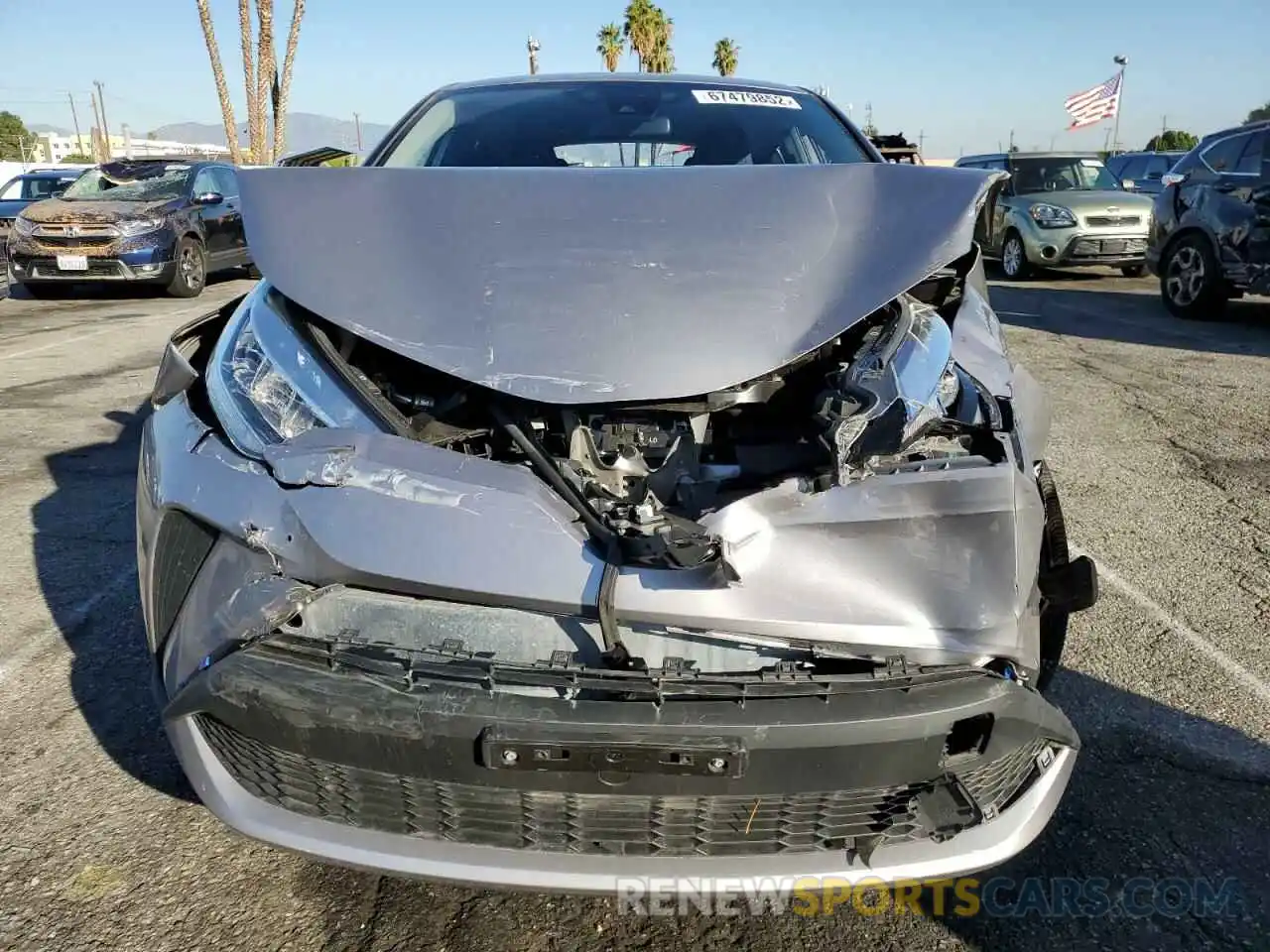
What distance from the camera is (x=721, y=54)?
51781 mm

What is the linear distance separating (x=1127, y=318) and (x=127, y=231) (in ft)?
34.9

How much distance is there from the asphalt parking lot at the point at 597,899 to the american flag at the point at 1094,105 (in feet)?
68.6

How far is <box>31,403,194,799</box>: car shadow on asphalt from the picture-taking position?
2447 mm

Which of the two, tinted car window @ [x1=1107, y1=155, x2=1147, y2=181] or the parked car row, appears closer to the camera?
the parked car row

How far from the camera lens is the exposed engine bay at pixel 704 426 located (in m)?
1.71

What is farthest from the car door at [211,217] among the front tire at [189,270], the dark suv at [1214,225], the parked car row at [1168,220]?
the dark suv at [1214,225]

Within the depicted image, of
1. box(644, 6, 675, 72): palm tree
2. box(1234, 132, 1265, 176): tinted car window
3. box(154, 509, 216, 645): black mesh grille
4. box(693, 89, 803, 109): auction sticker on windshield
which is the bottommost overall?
box(154, 509, 216, 645): black mesh grille

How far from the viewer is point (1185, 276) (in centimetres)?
888

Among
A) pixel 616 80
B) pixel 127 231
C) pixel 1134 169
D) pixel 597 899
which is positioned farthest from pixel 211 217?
pixel 1134 169

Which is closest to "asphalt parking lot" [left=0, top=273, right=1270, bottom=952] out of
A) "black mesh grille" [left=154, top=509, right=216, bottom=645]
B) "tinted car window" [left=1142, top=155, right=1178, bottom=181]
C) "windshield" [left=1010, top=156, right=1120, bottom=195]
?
"black mesh grille" [left=154, top=509, right=216, bottom=645]

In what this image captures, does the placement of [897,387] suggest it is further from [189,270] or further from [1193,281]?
[189,270]

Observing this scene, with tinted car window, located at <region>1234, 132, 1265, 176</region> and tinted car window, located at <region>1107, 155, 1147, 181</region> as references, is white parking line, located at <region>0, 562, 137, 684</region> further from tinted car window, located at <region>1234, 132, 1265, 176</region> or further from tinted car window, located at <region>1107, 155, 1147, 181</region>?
tinted car window, located at <region>1107, 155, 1147, 181</region>

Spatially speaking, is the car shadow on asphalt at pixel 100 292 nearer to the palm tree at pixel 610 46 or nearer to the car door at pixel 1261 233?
the car door at pixel 1261 233

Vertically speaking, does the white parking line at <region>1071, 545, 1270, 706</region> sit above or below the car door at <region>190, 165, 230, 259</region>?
below
